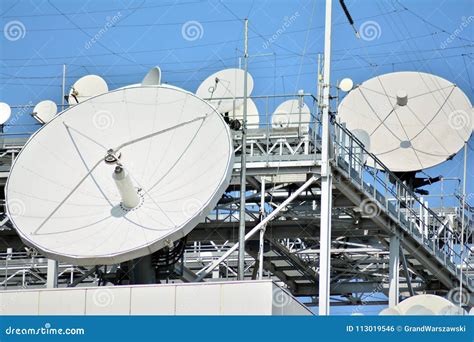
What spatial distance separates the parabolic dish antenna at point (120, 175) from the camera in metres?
47.6

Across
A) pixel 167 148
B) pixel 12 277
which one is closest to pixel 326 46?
pixel 167 148

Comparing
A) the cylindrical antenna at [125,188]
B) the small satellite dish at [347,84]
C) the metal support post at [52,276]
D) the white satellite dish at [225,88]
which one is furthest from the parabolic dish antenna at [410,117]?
the cylindrical antenna at [125,188]

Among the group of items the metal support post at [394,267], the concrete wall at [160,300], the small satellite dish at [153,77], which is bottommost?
the concrete wall at [160,300]

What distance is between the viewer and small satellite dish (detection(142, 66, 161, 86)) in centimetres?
5238

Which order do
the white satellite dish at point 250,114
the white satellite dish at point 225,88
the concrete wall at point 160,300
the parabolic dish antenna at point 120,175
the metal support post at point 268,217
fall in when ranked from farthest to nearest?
the white satellite dish at point 250,114 < the white satellite dish at point 225,88 < the metal support post at point 268,217 < the parabolic dish antenna at point 120,175 < the concrete wall at point 160,300

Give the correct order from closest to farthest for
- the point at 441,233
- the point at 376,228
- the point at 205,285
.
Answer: the point at 205,285, the point at 376,228, the point at 441,233

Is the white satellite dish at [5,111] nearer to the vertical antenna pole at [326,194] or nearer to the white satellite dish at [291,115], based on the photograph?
the white satellite dish at [291,115]

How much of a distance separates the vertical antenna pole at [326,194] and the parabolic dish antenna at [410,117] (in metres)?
10.4

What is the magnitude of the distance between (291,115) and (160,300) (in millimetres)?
17360

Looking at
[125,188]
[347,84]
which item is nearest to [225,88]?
[347,84]

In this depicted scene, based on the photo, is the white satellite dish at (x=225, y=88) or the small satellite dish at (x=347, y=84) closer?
the white satellite dish at (x=225, y=88)

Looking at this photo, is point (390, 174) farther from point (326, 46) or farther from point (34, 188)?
point (34, 188)

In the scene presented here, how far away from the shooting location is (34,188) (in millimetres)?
50688
